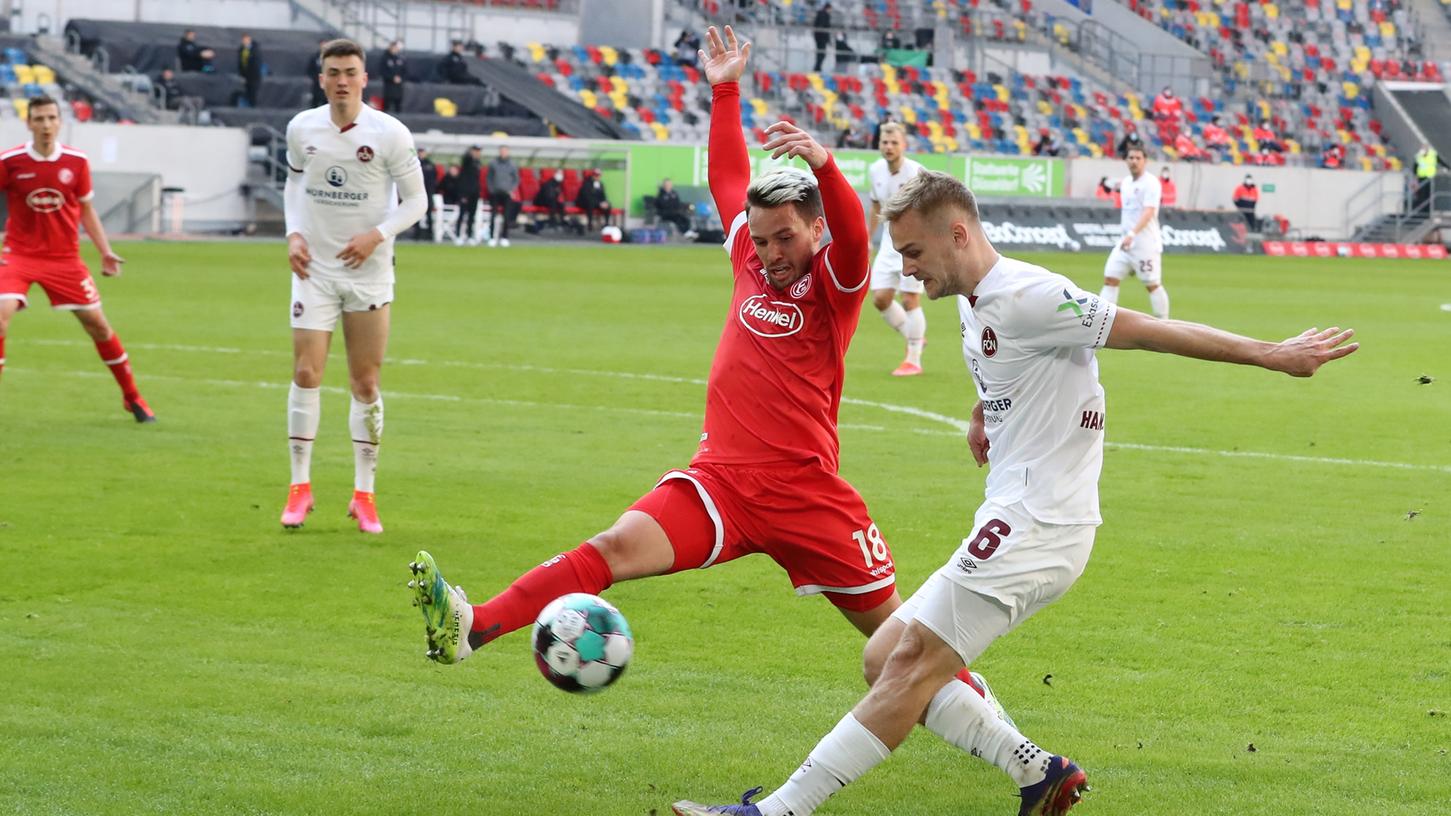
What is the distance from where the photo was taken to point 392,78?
41656 millimetres

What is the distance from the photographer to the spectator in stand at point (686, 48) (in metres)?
49.9

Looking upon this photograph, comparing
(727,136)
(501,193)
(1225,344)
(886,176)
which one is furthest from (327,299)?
(501,193)

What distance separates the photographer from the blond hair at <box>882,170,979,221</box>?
184 inches

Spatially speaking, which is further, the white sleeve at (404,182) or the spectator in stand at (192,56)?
the spectator in stand at (192,56)

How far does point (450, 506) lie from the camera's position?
1009 centimetres

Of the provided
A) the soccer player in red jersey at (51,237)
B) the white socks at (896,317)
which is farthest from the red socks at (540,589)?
the white socks at (896,317)

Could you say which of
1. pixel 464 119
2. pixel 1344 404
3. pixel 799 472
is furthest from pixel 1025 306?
pixel 464 119

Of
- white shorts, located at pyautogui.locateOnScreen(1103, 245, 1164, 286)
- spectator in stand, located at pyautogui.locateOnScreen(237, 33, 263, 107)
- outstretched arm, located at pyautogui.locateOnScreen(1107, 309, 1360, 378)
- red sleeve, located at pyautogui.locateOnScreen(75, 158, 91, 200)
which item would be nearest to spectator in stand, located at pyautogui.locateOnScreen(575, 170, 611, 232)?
spectator in stand, located at pyautogui.locateOnScreen(237, 33, 263, 107)

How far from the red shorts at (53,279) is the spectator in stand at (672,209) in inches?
1174

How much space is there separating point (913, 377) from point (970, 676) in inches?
470

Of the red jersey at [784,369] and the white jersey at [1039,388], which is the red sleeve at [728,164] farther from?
the white jersey at [1039,388]

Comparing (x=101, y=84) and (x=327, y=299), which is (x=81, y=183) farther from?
(x=101, y=84)

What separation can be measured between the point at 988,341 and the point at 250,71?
39023 millimetres

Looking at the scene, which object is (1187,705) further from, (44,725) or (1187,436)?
(1187,436)
